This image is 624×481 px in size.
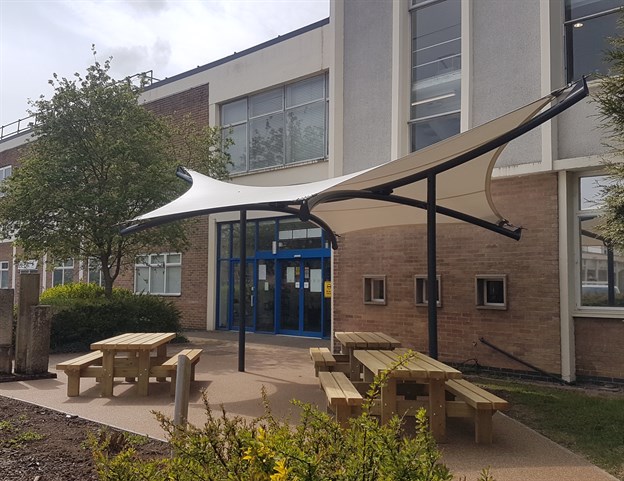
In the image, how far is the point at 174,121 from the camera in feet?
57.5

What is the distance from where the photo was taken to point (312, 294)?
14.2m

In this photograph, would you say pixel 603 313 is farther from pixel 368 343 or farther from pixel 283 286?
pixel 283 286

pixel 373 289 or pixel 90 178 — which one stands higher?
pixel 90 178

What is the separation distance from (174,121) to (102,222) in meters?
6.29

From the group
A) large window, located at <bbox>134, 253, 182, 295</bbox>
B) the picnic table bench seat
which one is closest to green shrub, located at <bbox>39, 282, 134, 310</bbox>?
large window, located at <bbox>134, 253, 182, 295</bbox>

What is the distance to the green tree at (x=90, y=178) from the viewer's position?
12062 mm

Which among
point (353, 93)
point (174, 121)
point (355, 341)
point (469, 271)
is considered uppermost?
point (174, 121)

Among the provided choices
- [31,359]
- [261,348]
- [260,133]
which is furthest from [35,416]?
[260,133]

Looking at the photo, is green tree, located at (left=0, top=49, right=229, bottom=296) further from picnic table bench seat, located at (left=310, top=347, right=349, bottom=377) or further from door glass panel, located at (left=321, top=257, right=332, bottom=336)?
picnic table bench seat, located at (left=310, top=347, right=349, bottom=377)

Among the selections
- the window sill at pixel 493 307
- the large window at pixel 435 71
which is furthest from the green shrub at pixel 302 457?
the large window at pixel 435 71

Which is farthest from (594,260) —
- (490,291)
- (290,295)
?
(290,295)

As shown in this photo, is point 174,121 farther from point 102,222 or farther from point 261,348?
point 261,348

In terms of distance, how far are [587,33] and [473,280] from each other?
412 centimetres

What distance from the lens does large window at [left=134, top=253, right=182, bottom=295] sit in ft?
57.3
